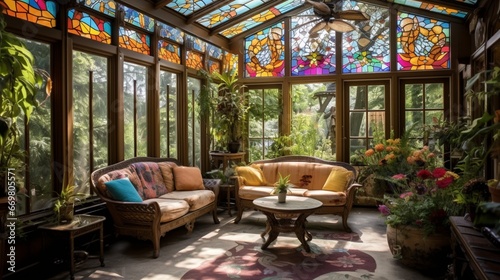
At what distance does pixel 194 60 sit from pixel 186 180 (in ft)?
7.41

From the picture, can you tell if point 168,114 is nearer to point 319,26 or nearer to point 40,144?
point 40,144

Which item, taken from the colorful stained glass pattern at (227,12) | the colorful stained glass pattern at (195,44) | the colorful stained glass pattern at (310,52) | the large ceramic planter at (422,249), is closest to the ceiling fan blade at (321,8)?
the large ceramic planter at (422,249)

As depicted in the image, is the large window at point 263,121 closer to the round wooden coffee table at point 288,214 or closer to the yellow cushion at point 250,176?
the yellow cushion at point 250,176

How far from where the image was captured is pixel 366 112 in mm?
6820

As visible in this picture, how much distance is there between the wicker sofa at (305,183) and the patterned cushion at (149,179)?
3.95ft

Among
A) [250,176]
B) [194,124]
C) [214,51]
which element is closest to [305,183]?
[250,176]

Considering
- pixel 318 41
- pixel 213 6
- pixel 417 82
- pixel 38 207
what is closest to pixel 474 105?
pixel 417 82

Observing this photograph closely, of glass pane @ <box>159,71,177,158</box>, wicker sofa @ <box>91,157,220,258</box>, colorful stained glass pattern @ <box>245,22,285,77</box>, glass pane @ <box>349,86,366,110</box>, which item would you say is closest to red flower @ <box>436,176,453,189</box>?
wicker sofa @ <box>91,157,220,258</box>

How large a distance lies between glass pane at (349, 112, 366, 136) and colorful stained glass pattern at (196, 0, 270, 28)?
260 centimetres

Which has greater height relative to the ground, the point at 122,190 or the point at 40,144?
the point at 40,144

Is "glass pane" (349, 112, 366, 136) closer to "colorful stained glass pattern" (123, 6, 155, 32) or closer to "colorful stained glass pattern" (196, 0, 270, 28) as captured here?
"colorful stained glass pattern" (196, 0, 270, 28)

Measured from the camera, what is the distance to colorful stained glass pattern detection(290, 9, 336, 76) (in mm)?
6926

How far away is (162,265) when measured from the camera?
3748 millimetres

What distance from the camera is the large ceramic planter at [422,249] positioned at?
3.42 meters
